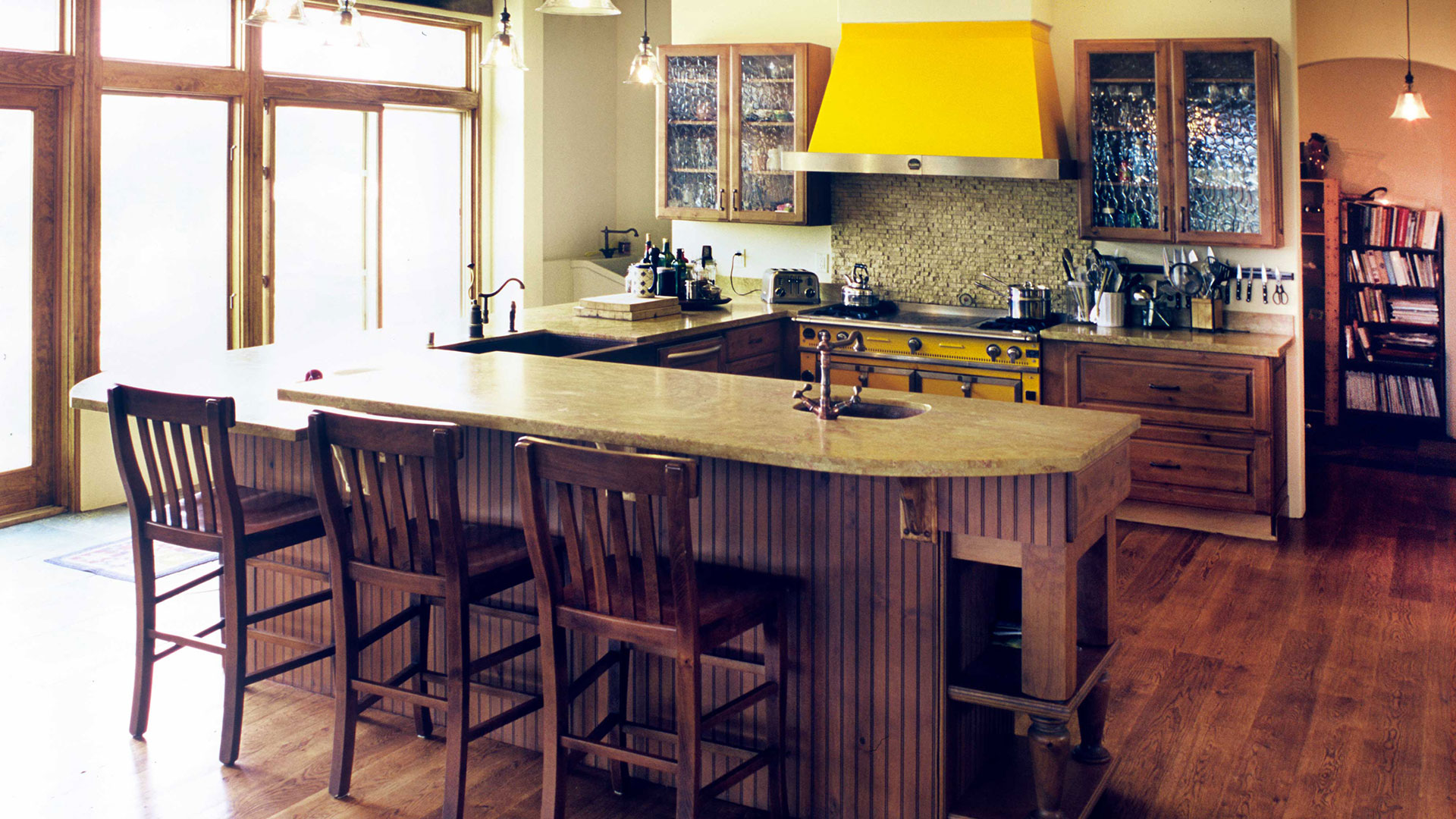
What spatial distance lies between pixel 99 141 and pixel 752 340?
10.6 feet

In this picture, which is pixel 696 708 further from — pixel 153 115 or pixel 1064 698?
pixel 153 115

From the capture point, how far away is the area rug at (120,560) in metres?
5.10

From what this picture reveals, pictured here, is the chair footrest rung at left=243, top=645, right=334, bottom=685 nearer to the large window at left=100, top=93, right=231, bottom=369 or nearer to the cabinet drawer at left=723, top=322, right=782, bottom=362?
the cabinet drawer at left=723, top=322, right=782, bottom=362

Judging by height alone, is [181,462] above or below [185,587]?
above

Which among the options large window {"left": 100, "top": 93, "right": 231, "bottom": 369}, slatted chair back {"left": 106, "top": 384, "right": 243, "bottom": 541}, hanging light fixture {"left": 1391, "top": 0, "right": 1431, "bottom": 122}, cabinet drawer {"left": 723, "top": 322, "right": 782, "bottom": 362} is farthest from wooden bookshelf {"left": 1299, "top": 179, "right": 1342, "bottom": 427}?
slatted chair back {"left": 106, "top": 384, "right": 243, "bottom": 541}

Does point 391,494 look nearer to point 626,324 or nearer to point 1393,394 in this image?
point 626,324

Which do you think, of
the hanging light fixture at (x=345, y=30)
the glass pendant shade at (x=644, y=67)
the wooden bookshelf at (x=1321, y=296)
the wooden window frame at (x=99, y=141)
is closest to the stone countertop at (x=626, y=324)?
the glass pendant shade at (x=644, y=67)

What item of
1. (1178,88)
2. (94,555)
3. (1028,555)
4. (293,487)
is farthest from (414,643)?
(1178,88)

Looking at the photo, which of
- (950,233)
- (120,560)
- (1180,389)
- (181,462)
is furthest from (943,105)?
(120,560)

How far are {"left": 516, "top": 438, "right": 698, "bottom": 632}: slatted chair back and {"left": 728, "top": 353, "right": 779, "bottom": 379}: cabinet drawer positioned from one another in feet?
11.0

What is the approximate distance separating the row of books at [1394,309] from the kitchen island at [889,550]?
569 centimetres

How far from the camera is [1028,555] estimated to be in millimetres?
2752

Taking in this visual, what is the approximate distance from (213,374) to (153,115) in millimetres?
2481

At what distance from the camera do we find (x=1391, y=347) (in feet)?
26.0
